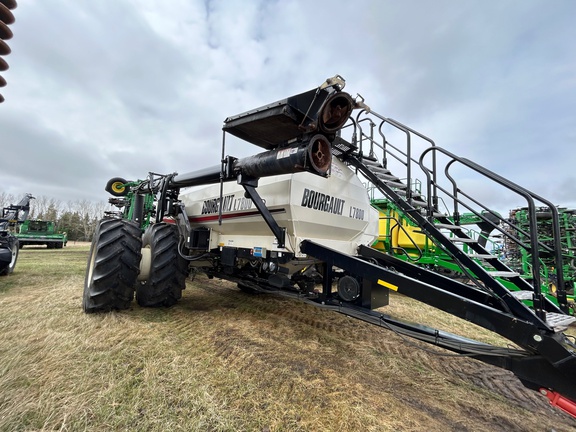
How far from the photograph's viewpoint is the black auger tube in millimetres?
2604

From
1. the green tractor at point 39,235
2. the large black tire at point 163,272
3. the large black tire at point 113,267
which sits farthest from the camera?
the green tractor at point 39,235

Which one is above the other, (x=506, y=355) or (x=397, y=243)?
(x=397, y=243)

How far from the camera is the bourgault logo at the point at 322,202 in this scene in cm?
352

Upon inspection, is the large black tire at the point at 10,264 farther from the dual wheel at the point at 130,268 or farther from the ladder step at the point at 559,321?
the ladder step at the point at 559,321

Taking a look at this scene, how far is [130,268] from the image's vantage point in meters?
→ 4.00

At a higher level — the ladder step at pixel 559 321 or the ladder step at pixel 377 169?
the ladder step at pixel 377 169

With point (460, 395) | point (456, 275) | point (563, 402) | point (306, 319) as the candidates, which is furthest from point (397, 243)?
point (563, 402)

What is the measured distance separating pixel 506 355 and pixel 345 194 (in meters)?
2.48

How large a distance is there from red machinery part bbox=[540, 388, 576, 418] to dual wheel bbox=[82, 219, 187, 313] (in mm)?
4315

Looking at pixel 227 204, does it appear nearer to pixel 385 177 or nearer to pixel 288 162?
pixel 288 162

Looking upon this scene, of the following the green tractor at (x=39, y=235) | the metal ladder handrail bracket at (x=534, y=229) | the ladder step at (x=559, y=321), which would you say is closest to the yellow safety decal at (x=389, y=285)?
the metal ladder handrail bracket at (x=534, y=229)

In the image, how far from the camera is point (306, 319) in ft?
14.8

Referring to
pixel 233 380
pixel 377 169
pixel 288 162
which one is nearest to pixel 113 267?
pixel 233 380

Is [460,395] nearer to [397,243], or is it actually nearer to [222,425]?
[222,425]
